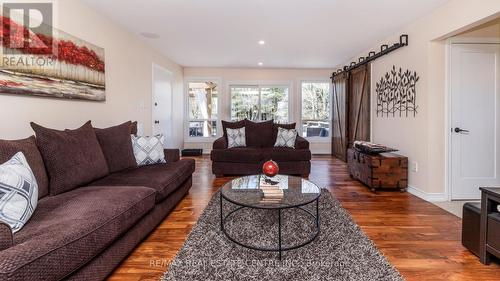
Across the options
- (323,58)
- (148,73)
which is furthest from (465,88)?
(148,73)

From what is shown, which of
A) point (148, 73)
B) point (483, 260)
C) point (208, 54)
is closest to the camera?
point (483, 260)

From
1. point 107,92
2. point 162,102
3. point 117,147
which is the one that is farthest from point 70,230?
point 162,102

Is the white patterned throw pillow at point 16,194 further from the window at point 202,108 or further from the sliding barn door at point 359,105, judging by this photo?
the window at point 202,108

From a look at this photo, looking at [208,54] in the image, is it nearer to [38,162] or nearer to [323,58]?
[323,58]

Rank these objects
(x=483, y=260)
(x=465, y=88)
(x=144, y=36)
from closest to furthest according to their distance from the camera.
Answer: (x=483, y=260) < (x=465, y=88) < (x=144, y=36)

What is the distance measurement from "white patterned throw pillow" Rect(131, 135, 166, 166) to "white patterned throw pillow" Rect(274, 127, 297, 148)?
235 centimetres

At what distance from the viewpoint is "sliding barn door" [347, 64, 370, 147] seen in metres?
5.02

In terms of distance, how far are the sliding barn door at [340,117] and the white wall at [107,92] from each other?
4.10 metres

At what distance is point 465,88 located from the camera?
322cm

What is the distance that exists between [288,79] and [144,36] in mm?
3989

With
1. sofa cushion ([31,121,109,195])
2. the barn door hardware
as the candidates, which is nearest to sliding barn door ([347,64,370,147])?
the barn door hardware

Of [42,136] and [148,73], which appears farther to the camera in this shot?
[148,73]

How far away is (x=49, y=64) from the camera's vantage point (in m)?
2.56

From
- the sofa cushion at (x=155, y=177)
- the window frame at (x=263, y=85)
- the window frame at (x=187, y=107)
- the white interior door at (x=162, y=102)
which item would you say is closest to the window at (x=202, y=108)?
the window frame at (x=187, y=107)
